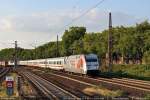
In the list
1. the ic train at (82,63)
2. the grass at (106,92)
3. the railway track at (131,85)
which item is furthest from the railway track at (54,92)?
the ic train at (82,63)

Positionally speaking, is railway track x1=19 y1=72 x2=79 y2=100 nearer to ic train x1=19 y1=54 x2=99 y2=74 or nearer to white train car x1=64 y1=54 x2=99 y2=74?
white train car x1=64 y1=54 x2=99 y2=74

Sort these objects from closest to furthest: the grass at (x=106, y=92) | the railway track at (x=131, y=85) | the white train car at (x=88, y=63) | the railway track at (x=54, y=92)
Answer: the railway track at (x=54, y=92) → the grass at (x=106, y=92) → the railway track at (x=131, y=85) → the white train car at (x=88, y=63)

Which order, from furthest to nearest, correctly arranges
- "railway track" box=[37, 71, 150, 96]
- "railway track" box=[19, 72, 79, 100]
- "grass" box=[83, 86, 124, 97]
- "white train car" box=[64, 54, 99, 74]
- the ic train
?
the ic train → "white train car" box=[64, 54, 99, 74] → "railway track" box=[37, 71, 150, 96] → "grass" box=[83, 86, 124, 97] → "railway track" box=[19, 72, 79, 100]

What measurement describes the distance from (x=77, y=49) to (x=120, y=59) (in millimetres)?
18735

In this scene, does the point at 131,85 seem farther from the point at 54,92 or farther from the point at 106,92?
the point at 54,92

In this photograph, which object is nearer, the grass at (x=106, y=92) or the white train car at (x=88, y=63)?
the grass at (x=106, y=92)

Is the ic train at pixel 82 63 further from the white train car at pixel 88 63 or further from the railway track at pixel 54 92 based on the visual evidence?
the railway track at pixel 54 92

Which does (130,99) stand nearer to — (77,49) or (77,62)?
(77,62)

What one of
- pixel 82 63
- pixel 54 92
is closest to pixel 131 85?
pixel 54 92

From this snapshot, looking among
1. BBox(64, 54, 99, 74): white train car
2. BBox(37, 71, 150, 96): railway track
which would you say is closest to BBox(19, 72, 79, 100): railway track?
BBox(37, 71, 150, 96): railway track

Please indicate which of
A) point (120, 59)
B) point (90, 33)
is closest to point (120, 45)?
point (120, 59)

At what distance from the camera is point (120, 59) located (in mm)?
109062

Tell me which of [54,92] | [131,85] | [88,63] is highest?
[88,63]

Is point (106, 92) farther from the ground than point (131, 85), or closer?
closer
